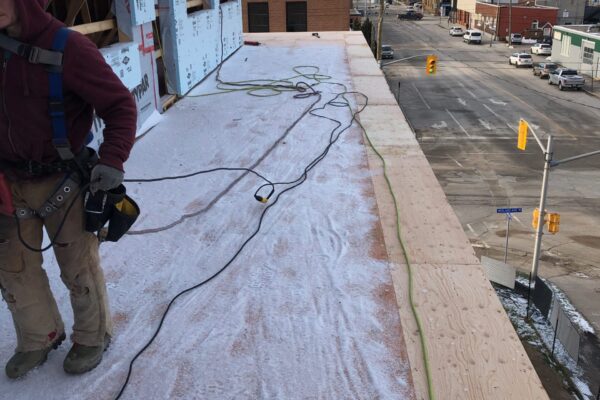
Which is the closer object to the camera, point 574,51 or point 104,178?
point 104,178

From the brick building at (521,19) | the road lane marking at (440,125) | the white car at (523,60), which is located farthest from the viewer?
the brick building at (521,19)

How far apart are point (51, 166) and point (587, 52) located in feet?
158

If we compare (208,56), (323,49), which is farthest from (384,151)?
(323,49)

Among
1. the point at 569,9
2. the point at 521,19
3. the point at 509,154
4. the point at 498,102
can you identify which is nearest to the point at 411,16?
the point at 521,19

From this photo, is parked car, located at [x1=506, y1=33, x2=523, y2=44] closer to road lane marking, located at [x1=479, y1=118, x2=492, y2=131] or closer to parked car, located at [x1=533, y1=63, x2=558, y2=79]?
parked car, located at [x1=533, y1=63, x2=558, y2=79]

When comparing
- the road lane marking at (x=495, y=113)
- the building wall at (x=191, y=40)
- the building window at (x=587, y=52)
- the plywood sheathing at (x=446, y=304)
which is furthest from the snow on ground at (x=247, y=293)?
the building window at (x=587, y=52)

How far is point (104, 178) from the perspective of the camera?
2.41 metres

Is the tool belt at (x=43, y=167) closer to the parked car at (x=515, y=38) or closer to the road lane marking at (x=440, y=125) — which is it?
the road lane marking at (x=440, y=125)

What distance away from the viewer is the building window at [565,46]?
45.8 m

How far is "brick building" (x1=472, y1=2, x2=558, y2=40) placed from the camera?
5966 centimetres

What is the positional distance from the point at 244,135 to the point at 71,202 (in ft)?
15.5

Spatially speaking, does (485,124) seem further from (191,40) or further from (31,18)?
(31,18)

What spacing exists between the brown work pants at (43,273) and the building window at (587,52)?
1845 inches

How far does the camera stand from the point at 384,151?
21.3ft
